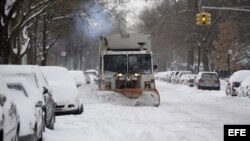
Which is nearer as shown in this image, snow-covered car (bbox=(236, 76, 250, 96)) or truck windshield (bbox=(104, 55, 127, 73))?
truck windshield (bbox=(104, 55, 127, 73))

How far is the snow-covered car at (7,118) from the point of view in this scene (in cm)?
818

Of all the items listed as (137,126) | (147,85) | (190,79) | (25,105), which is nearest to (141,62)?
(147,85)

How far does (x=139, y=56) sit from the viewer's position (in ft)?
91.1

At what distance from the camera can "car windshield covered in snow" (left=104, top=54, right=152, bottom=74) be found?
27859 millimetres

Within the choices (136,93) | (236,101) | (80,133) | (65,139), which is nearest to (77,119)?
(80,133)

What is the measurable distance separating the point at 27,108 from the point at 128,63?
56.9ft

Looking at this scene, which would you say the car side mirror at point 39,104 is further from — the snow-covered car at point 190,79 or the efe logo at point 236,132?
the snow-covered car at point 190,79

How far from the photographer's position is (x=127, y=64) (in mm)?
28016

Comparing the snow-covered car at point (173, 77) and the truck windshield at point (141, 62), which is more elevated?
the truck windshield at point (141, 62)

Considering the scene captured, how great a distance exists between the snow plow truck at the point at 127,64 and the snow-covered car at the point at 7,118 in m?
18.2

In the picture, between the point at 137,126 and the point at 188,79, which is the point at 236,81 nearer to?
the point at 137,126

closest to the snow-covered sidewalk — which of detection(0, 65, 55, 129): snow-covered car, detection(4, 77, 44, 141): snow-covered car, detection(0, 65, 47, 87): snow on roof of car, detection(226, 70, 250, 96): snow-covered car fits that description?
detection(0, 65, 55, 129): snow-covered car

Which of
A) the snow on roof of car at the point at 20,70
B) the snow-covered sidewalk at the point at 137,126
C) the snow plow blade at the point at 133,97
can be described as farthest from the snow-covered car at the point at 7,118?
the snow plow blade at the point at 133,97

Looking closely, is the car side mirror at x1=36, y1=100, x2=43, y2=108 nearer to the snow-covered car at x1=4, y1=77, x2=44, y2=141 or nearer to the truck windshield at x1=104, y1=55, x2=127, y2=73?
the snow-covered car at x1=4, y1=77, x2=44, y2=141
